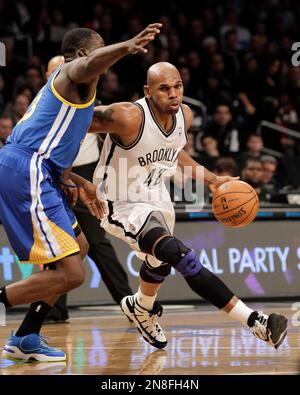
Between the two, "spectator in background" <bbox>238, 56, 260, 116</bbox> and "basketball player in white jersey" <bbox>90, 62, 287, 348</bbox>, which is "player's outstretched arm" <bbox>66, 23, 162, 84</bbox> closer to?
"basketball player in white jersey" <bbox>90, 62, 287, 348</bbox>

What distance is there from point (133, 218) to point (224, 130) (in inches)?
264

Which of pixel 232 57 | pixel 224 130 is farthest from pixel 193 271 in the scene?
pixel 232 57

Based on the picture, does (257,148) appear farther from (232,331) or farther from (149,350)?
(149,350)

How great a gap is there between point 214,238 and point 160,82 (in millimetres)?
3197

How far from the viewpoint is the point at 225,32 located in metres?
15.5

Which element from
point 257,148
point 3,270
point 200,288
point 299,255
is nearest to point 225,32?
point 257,148

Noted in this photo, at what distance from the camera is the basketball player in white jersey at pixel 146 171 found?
5.96 metres

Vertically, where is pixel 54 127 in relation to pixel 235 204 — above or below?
above

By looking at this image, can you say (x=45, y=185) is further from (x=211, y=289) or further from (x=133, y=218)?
(x=211, y=289)

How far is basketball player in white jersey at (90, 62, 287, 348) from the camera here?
5.96 m

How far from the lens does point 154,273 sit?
20.3 ft

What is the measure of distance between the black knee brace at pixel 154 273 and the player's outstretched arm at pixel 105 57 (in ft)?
5.25

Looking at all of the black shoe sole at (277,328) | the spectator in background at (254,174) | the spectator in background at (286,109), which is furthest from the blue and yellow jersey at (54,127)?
the spectator in background at (286,109)

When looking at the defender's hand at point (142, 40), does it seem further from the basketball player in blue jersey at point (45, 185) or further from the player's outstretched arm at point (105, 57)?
the basketball player in blue jersey at point (45, 185)
